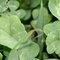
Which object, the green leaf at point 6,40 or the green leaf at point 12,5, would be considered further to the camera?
the green leaf at point 12,5

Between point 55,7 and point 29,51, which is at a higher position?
point 55,7

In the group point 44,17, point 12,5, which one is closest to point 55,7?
point 44,17

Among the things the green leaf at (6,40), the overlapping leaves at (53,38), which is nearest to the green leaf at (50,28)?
the overlapping leaves at (53,38)

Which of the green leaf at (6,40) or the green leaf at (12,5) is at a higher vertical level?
the green leaf at (12,5)

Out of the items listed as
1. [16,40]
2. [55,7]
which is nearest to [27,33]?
[16,40]

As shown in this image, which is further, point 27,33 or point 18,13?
point 18,13

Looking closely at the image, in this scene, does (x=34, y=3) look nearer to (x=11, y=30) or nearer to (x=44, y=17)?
(x=44, y=17)

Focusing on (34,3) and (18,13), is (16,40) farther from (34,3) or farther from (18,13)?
(34,3)

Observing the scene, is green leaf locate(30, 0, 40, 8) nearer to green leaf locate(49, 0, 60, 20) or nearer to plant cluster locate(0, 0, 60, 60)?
plant cluster locate(0, 0, 60, 60)

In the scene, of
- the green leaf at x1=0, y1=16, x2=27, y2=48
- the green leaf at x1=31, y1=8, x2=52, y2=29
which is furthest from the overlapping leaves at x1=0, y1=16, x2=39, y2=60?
the green leaf at x1=31, y1=8, x2=52, y2=29

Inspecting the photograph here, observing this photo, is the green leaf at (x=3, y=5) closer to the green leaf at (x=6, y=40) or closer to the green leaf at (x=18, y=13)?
the green leaf at (x=18, y=13)

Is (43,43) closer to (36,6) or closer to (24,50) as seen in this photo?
(24,50)

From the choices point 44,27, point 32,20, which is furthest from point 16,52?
point 32,20
